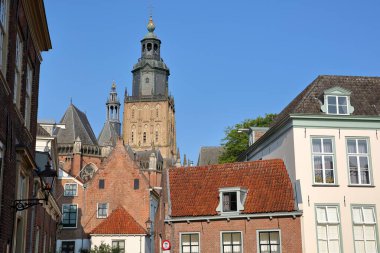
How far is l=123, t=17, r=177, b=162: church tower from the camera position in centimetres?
9281

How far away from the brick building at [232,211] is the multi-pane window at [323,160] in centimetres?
148

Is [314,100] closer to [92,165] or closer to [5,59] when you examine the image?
[5,59]

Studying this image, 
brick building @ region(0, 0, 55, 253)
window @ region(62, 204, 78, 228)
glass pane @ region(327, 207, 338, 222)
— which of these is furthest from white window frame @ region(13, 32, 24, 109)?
window @ region(62, 204, 78, 228)

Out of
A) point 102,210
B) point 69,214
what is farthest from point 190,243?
point 69,214

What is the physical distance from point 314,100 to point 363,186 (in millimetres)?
4412

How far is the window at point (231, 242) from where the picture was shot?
2261cm

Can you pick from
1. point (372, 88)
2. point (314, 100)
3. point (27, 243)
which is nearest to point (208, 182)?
point (314, 100)

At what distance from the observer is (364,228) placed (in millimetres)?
21781

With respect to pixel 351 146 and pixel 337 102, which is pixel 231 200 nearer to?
pixel 351 146

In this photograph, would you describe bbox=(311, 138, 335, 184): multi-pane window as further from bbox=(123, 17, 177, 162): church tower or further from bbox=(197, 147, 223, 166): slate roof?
bbox=(123, 17, 177, 162): church tower

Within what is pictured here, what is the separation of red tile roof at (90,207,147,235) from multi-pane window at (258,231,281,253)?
A: 53.0 ft

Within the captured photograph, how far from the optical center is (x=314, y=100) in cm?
2364

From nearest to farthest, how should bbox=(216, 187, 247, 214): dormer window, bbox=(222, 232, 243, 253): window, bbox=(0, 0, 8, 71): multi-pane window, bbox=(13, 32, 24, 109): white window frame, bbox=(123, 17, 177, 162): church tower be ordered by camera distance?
1. bbox=(0, 0, 8, 71): multi-pane window
2. bbox=(13, 32, 24, 109): white window frame
3. bbox=(222, 232, 243, 253): window
4. bbox=(216, 187, 247, 214): dormer window
5. bbox=(123, 17, 177, 162): church tower

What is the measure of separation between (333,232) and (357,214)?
1343 mm
